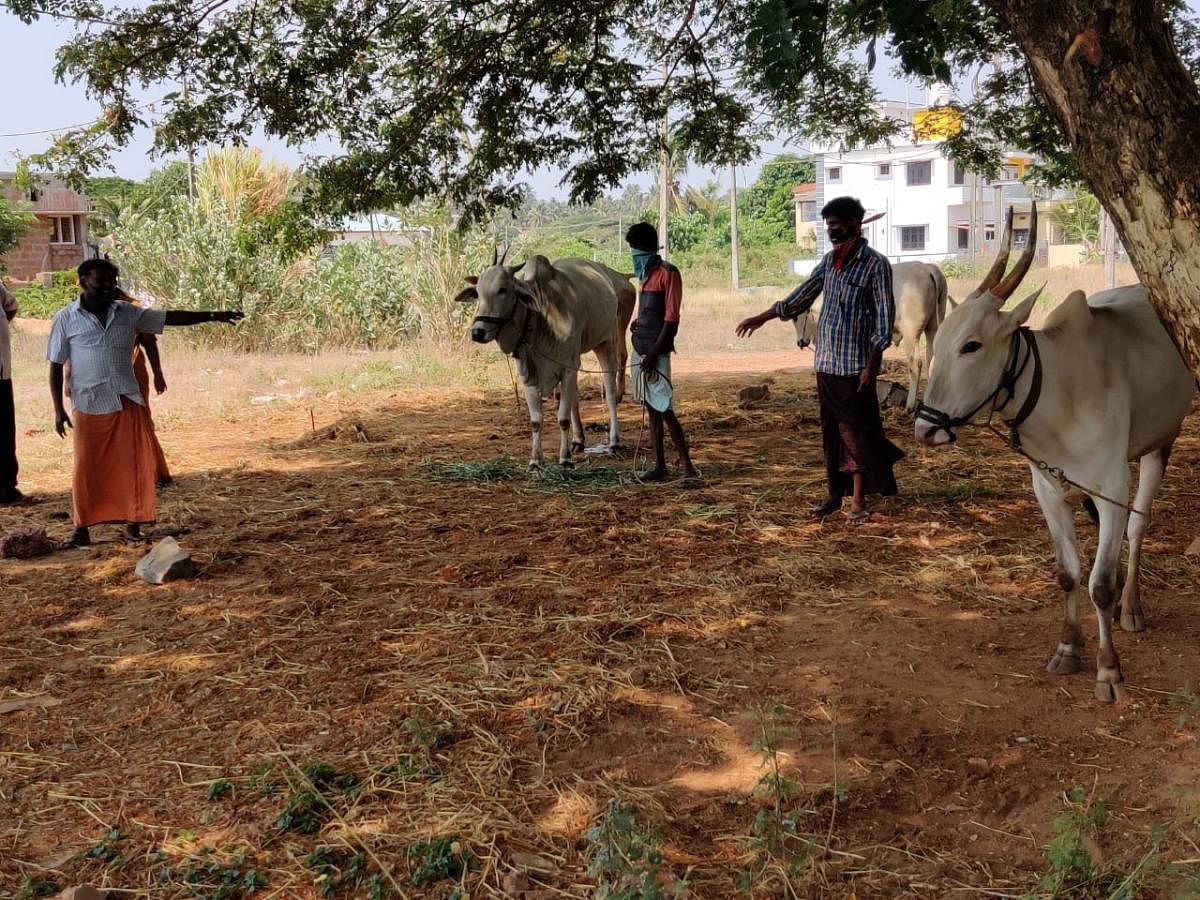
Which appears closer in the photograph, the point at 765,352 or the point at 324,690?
the point at 324,690

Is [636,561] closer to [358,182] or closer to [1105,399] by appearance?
[1105,399]

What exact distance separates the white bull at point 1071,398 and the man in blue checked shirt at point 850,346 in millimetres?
1865

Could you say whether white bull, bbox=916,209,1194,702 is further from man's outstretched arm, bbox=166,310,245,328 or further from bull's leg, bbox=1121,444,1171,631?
man's outstretched arm, bbox=166,310,245,328

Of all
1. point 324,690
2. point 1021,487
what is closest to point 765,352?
point 1021,487

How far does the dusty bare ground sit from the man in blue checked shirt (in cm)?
29

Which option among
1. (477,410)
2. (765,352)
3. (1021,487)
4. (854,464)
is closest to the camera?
(854,464)

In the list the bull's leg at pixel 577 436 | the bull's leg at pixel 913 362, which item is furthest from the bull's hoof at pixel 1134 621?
the bull's leg at pixel 913 362

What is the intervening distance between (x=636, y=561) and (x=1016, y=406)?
246 centimetres

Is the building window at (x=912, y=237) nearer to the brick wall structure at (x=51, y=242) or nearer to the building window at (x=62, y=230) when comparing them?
the brick wall structure at (x=51, y=242)

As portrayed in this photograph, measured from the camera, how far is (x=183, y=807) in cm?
347

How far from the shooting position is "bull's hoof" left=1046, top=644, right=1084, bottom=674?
14.0 feet

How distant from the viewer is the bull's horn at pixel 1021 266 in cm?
378

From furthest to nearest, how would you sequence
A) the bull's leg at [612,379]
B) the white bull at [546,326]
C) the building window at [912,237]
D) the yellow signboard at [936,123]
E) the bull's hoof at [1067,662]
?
the building window at [912,237] < the yellow signboard at [936,123] < the bull's leg at [612,379] < the white bull at [546,326] < the bull's hoof at [1067,662]

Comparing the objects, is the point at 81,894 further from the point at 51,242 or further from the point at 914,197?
the point at 914,197
